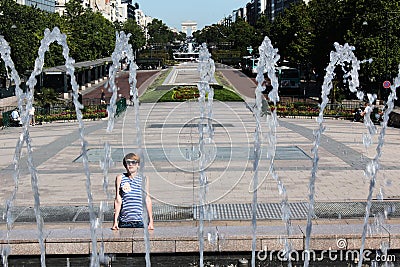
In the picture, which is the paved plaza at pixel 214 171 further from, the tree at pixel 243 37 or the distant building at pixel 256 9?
the distant building at pixel 256 9

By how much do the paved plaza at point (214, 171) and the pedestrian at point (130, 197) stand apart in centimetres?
29

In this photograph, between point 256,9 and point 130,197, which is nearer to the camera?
point 130,197

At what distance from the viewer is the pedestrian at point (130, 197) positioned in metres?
7.75

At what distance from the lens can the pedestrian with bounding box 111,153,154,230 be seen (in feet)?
25.4

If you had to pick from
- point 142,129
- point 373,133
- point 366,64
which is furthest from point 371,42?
point 142,129

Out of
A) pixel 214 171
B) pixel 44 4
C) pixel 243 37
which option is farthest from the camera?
pixel 243 37

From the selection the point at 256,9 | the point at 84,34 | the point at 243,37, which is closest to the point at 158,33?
the point at 256,9

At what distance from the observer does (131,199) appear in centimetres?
799

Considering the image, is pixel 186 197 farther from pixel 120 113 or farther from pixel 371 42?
pixel 371 42

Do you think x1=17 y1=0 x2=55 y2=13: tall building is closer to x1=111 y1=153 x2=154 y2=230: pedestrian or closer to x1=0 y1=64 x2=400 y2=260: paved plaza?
x1=0 y1=64 x2=400 y2=260: paved plaza

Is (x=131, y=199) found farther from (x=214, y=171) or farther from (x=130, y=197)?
(x=214, y=171)

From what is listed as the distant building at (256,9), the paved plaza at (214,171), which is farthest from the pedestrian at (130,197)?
the distant building at (256,9)

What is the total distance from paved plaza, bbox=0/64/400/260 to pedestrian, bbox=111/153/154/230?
29cm

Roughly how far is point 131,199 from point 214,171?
755 centimetres
